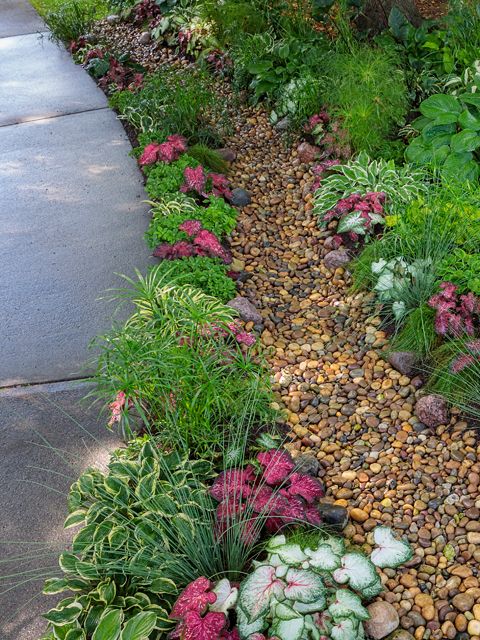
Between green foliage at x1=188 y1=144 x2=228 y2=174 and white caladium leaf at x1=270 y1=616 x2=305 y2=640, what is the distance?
3.22 meters

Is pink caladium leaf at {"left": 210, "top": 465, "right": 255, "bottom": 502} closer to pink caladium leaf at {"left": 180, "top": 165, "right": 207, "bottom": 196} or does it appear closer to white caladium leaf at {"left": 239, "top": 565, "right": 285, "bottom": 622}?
white caladium leaf at {"left": 239, "top": 565, "right": 285, "bottom": 622}

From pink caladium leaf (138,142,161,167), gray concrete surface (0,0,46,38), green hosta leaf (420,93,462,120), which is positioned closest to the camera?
green hosta leaf (420,93,462,120)

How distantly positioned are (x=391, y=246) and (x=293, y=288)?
582mm

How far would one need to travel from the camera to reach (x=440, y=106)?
12.8ft

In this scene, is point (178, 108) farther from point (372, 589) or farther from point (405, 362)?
point (372, 589)

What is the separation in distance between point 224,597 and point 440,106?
3.02 metres

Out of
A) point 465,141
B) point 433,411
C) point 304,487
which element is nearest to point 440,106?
point 465,141

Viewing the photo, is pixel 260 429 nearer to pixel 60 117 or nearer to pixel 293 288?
pixel 293 288

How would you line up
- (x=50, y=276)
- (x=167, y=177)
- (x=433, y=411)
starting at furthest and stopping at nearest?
(x=167, y=177) → (x=50, y=276) → (x=433, y=411)

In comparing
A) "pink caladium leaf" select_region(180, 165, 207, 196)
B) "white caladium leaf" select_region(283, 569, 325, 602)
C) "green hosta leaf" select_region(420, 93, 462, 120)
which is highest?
"green hosta leaf" select_region(420, 93, 462, 120)

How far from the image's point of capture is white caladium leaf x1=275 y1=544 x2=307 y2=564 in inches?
79.3

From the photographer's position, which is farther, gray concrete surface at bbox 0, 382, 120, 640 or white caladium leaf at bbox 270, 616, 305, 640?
gray concrete surface at bbox 0, 382, 120, 640

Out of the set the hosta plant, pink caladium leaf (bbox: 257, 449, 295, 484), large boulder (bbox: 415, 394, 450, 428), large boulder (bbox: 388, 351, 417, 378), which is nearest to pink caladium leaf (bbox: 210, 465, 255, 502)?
pink caladium leaf (bbox: 257, 449, 295, 484)

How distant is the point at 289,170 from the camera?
15.3ft
